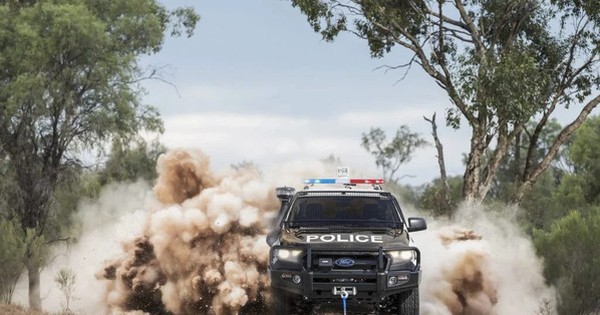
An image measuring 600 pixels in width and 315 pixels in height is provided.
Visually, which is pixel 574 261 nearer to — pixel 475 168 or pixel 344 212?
pixel 344 212

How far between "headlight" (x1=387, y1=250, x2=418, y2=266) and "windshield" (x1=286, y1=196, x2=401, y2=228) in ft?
2.98

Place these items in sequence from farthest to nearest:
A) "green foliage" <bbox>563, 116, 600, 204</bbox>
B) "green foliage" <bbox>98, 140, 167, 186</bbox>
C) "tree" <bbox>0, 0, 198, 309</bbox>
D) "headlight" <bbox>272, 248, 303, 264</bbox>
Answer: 1. "green foliage" <bbox>563, 116, 600, 204</bbox>
2. "green foliage" <bbox>98, 140, 167, 186</bbox>
3. "tree" <bbox>0, 0, 198, 309</bbox>
4. "headlight" <bbox>272, 248, 303, 264</bbox>

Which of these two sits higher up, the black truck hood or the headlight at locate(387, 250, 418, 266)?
the black truck hood

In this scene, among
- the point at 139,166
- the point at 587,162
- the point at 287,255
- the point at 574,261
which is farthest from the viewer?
the point at 139,166

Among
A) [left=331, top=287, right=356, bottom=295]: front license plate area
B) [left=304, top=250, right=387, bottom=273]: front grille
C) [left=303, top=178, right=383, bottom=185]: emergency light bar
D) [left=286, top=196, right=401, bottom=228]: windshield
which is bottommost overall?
[left=331, top=287, right=356, bottom=295]: front license plate area

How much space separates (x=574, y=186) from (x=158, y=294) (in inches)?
1720

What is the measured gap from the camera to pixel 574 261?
2203cm

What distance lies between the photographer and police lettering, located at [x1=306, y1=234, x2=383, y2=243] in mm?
13086

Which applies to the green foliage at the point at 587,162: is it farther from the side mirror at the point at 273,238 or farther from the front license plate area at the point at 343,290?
the front license plate area at the point at 343,290

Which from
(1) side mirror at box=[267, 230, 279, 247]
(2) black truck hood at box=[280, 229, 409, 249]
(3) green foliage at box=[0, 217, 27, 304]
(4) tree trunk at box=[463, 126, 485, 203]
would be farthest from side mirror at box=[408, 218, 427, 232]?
(4) tree trunk at box=[463, 126, 485, 203]

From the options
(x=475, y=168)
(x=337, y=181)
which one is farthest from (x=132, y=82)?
(x=337, y=181)

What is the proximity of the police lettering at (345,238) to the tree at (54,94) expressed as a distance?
955 inches

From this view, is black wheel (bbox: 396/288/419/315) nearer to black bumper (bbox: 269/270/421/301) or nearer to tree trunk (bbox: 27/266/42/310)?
black bumper (bbox: 269/270/421/301)

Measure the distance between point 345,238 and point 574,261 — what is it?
1056 centimetres
